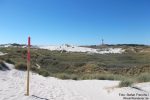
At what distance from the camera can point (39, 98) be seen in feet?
35.7

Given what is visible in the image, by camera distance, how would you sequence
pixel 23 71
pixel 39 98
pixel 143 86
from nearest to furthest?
pixel 39 98
pixel 143 86
pixel 23 71

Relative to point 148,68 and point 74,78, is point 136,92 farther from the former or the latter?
point 148,68

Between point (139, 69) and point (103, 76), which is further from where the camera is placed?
point (139, 69)

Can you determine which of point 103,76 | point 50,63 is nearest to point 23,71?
point 103,76

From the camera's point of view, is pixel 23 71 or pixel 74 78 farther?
pixel 23 71

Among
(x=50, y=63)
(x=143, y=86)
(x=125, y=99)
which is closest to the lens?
(x=125, y=99)

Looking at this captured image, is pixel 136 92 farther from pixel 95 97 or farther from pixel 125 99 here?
pixel 95 97

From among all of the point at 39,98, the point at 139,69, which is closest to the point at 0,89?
the point at 39,98

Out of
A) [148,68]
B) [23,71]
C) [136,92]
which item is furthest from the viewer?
[148,68]

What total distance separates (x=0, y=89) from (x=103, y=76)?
1079cm

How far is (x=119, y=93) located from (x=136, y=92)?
0.75m

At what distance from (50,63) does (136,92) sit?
3786cm

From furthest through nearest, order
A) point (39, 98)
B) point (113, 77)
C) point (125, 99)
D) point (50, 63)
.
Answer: point (50, 63) < point (113, 77) < point (125, 99) < point (39, 98)

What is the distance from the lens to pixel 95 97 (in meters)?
12.4
